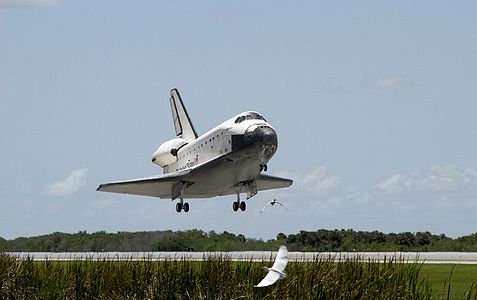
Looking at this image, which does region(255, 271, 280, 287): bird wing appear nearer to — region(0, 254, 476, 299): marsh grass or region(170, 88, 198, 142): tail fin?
region(0, 254, 476, 299): marsh grass

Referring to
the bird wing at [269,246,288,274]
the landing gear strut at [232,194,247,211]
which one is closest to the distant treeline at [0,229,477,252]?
the landing gear strut at [232,194,247,211]

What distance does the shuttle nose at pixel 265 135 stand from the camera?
41.6 meters

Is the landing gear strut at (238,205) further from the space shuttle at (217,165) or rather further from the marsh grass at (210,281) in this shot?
the marsh grass at (210,281)

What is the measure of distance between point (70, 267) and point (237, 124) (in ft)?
71.5

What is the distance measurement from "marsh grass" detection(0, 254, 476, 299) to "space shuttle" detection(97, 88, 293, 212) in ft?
64.3

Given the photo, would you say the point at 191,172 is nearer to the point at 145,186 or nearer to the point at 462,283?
the point at 145,186

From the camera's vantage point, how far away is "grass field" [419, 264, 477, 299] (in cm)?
2331

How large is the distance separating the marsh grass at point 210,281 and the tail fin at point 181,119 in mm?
35871

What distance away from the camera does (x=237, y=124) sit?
44.2 m

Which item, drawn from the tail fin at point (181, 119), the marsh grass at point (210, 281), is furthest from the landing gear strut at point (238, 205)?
the marsh grass at point (210, 281)

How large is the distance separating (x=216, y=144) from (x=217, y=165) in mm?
1135

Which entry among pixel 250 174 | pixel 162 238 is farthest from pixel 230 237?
pixel 250 174

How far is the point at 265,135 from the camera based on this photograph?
1640 inches

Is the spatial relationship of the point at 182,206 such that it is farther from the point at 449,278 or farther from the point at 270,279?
the point at 270,279
